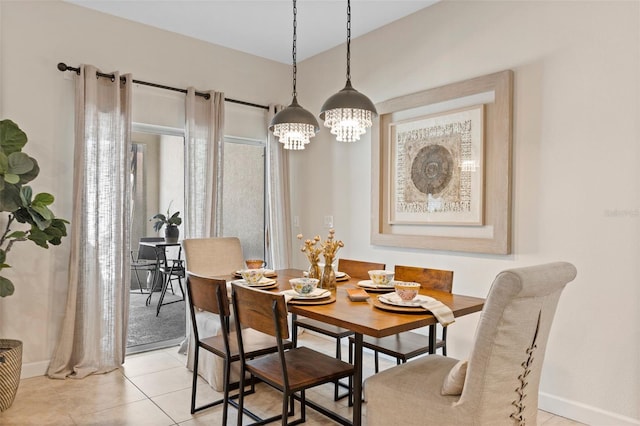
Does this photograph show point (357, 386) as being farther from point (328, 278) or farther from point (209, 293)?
point (209, 293)

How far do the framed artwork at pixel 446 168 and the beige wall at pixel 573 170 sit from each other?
93 mm

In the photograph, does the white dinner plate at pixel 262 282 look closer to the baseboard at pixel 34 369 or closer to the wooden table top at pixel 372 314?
the wooden table top at pixel 372 314

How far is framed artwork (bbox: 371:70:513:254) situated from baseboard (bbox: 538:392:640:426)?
0.97 metres

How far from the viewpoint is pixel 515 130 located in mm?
2924

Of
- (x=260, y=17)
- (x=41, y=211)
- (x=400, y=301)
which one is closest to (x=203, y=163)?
(x=260, y=17)

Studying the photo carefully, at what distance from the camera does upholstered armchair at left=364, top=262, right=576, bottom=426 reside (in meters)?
1.57

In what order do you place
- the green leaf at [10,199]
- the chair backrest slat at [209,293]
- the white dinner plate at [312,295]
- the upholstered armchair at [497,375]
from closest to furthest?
the upholstered armchair at [497,375] < the white dinner plate at [312,295] < the chair backrest slat at [209,293] < the green leaf at [10,199]

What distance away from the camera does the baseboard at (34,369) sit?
320 cm

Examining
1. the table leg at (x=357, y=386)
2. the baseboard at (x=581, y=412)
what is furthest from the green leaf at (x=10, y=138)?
the baseboard at (x=581, y=412)

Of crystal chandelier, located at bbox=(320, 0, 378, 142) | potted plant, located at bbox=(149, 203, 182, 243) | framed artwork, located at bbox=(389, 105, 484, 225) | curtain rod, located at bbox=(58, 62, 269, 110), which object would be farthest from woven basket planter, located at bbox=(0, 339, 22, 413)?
framed artwork, located at bbox=(389, 105, 484, 225)

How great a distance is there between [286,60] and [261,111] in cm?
63

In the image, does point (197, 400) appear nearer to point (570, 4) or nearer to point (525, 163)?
point (525, 163)

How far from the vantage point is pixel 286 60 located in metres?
4.65

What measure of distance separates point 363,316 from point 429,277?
90cm
